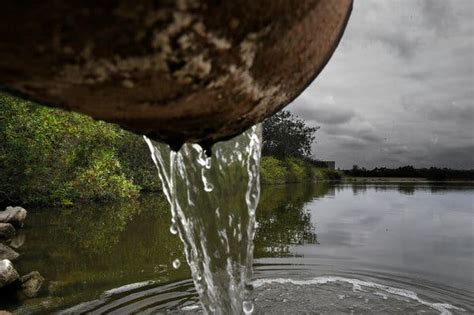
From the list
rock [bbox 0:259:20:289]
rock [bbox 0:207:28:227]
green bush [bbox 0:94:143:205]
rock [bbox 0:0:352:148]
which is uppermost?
green bush [bbox 0:94:143:205]

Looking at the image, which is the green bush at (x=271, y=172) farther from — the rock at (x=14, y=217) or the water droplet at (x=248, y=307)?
the water droplet at (x=248, y=307)

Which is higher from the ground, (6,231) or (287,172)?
(287,172)

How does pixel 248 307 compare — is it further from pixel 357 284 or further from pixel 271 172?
pixel 271 172

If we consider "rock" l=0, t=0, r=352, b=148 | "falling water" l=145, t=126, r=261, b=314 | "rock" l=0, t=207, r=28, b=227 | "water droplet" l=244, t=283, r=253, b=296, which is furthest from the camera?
"rock" l=0, t=207, r=28, b=227

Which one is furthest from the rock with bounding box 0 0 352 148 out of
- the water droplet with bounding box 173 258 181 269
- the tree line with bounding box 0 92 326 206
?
the tree line with bounding box 0 92 326 206

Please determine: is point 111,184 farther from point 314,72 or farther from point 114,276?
point 314,72

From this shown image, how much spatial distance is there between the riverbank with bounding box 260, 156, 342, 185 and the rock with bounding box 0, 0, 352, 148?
140 ft

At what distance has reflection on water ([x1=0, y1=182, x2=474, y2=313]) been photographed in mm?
6383

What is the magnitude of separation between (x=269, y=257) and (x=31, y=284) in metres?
4.12

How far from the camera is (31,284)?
659 centimetres

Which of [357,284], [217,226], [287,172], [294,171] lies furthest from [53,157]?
[294,171]

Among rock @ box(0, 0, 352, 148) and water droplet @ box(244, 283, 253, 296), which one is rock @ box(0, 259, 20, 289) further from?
rock @ box(0, 0, 352, 148)

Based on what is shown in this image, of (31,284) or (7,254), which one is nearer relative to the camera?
(31,284)

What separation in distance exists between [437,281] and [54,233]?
8874 millimetres
